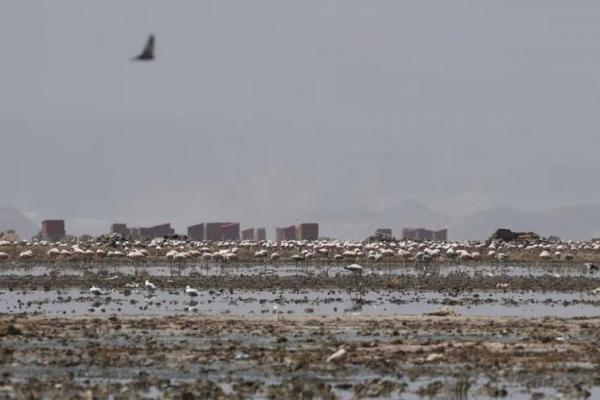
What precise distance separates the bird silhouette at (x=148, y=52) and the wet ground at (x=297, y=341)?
5708 mm

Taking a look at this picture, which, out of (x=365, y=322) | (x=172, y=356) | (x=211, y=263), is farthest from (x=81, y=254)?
(x=172, y=356)

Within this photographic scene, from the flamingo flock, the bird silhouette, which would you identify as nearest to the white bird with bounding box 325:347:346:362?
the bird silhouette

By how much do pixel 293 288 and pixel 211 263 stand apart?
3152cm

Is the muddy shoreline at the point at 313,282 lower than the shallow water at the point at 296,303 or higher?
higher

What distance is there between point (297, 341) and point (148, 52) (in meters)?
9.21

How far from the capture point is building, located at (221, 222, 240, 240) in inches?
7421

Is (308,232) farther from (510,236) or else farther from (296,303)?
(296,303)

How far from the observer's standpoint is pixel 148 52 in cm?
2647

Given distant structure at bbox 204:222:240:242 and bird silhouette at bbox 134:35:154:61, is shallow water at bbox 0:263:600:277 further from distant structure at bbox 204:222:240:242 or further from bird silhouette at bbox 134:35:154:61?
distant structure at bbox 204:222:240:242

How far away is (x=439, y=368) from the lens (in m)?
28.0

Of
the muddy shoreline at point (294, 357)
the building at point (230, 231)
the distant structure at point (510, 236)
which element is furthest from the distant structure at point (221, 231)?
the muddy shoreline at point (294, 357)

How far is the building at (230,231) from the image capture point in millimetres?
188500

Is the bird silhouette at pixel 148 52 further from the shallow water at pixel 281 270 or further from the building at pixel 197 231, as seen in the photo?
the building at pixel 197 231

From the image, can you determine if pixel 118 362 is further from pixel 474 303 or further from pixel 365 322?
pixel 474 303
